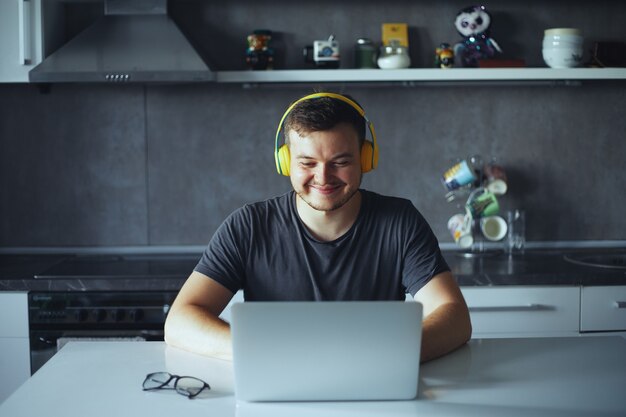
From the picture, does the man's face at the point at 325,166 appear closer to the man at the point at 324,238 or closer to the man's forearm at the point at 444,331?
the man at the point at 324,238

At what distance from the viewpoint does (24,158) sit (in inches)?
140

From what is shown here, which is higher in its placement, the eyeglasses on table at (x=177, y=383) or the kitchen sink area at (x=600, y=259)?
the eyeglasses on table at (x=177, y=383)

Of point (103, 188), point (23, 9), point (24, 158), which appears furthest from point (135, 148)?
point (23, 9)

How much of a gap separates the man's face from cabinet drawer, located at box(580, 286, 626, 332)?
1360 mm

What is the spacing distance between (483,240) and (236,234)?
1.67 metres

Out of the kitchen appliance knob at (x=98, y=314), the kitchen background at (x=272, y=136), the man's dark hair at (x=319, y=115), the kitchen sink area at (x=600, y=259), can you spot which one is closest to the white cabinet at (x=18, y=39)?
the kitchen background at (x=272, y=136)

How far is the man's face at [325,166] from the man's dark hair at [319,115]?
0.04ft

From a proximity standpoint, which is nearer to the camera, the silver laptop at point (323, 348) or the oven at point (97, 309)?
the silver laptop at point (323, 348)

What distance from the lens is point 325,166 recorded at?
2.04 m

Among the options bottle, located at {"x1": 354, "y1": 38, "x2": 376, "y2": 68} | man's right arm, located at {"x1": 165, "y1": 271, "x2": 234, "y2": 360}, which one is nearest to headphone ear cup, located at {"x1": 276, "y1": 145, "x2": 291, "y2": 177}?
man's right arm, located at {"x1": 165, "y1": 271, "x2": 234, "y2": 360}

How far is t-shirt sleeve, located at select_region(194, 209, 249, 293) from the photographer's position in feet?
7.06

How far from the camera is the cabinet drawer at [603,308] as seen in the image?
301 cm

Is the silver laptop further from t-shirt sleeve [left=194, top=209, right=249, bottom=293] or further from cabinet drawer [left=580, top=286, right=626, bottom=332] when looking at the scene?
cabinet drawer [left=580, top=286, right=626, bottom=332]

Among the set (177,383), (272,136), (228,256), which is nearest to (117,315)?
(228,256)
